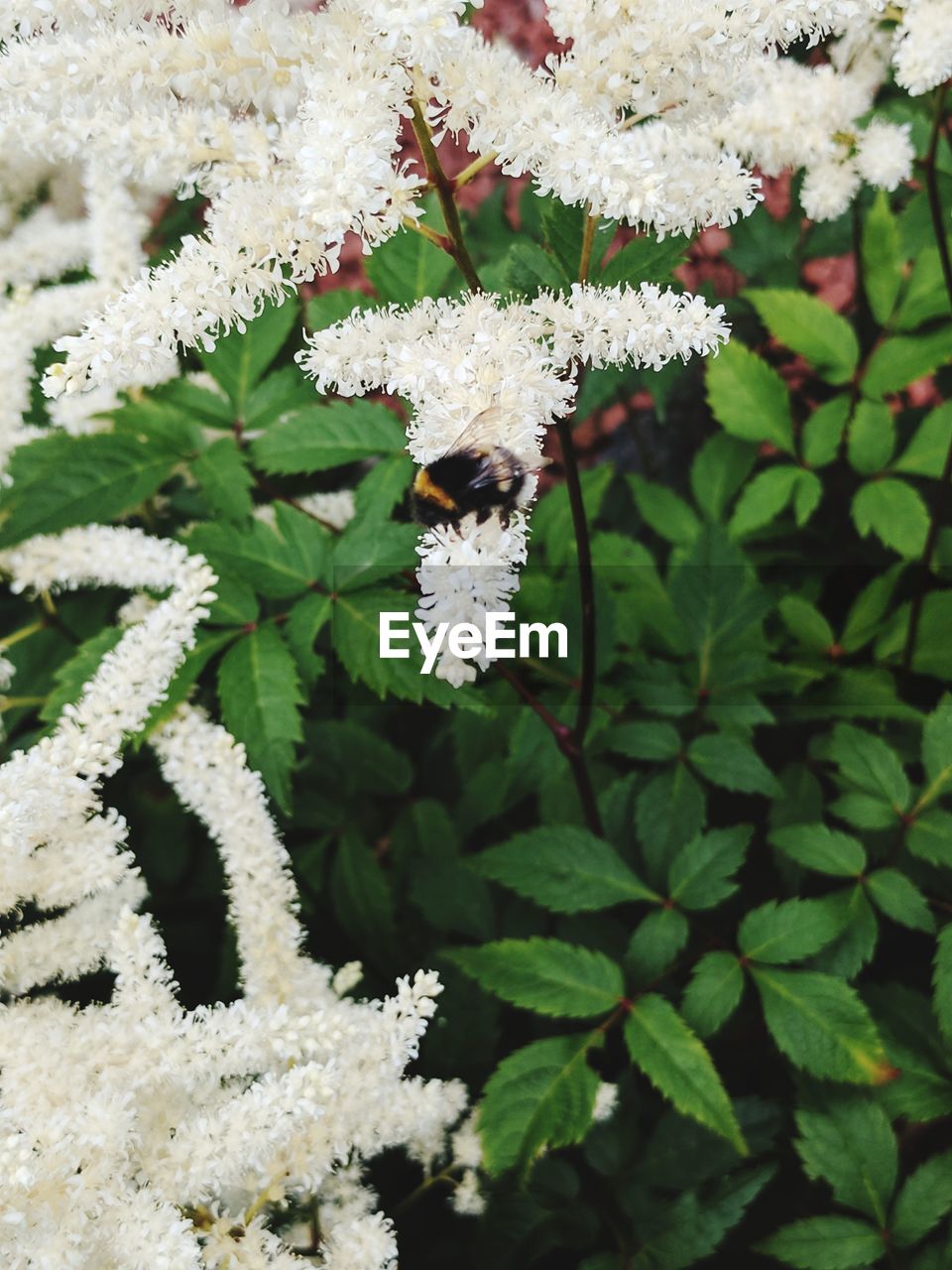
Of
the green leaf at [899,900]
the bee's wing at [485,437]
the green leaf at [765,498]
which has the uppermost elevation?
the bee's wing at [485,437]

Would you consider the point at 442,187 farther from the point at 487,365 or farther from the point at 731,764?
the point at 731,764

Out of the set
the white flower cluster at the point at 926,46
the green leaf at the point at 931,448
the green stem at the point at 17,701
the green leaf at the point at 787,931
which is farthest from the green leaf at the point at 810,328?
the green stem at the point at 17,701

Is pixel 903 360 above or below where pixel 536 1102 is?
above

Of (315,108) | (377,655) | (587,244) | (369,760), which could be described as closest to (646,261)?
(587,244)

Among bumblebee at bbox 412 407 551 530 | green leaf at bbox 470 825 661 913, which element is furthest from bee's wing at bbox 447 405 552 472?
green leaf at bbox 470 825 661 913

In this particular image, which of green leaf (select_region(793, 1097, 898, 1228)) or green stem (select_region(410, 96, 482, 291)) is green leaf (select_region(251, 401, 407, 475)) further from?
green leaf (select_region(793, 1097, 898, 1228))

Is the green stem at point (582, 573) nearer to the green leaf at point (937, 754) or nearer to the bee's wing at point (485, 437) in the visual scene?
the bee's wing at point (485, 437)
